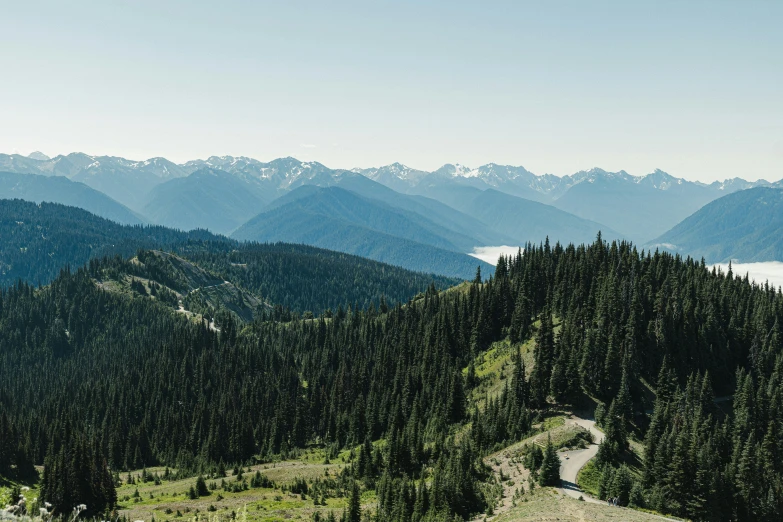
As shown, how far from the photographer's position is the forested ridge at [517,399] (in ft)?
288

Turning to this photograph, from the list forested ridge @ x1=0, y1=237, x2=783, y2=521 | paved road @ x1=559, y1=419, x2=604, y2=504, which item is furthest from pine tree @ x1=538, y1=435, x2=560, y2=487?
forested ridge @ x1=0, y1=237, x2=783, y2=521

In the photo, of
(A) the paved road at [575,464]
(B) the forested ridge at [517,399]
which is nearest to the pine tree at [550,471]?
(A) the paved road at [575,464]

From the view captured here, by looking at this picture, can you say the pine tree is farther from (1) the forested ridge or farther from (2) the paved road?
(1) the forested ridge

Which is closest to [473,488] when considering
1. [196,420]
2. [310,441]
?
[310,441]

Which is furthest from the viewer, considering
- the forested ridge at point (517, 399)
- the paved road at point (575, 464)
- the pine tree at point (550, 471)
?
the forested ridge at point (517, 399)

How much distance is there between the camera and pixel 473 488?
262 feet

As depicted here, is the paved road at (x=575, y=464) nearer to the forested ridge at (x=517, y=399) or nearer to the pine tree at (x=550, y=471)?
the pine tree at (x=550, y=471)

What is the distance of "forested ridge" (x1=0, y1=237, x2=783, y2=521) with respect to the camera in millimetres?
87875

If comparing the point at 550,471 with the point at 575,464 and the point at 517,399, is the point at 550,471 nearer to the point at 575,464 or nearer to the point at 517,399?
the point at 575,464

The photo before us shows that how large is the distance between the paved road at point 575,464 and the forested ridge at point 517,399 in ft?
11.4

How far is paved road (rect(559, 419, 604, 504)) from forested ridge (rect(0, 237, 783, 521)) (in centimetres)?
347

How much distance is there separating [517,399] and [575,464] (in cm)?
3027

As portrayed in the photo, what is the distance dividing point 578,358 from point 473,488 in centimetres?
4971

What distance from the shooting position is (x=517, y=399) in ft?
391
